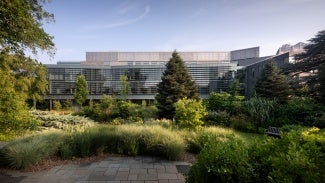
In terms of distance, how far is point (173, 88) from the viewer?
1516 cm

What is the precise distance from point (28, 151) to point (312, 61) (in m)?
19.0

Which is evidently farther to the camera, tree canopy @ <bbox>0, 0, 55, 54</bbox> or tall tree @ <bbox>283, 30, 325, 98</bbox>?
tall tree @ <bbox>283, 30, 325, 98</bbox>

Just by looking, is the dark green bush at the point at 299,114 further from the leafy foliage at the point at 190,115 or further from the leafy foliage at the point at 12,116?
the leafy foliage at the point at 12,116

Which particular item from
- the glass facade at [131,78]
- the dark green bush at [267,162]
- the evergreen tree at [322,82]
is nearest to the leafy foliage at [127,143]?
the dark green bush at [267,162]

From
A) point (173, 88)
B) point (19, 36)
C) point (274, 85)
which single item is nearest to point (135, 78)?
point (173, 88)

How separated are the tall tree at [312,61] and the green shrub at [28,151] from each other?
1640 cm

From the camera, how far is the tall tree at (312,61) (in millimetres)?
14789

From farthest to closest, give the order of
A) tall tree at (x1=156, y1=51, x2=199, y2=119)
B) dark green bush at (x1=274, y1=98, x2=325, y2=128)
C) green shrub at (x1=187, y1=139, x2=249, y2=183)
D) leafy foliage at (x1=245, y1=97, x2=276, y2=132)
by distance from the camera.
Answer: tall tree at (x1=156, y1=51, x2=199, y2=119)
leafy foliage at (x1=245, y1=97, x2=276, y2=132)
dark green bush at (x1=274, y1=98, x2=325, y2=128)
green shrub at (x1=187, y1=139, x2=249, y2=183)

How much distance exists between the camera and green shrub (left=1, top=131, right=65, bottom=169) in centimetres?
505

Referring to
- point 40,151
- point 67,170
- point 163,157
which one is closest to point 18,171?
point 40,151

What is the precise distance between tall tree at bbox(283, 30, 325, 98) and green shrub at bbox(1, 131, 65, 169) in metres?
16.4

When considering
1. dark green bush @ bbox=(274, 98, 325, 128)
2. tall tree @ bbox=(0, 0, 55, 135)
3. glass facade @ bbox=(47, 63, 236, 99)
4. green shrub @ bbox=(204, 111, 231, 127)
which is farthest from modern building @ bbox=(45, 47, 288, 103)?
tall tree @ bbox=(0, 0, 55, 135)

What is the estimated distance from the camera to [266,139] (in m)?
2.73

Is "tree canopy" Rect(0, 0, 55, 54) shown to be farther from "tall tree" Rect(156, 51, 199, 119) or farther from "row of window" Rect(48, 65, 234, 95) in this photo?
"row of window" Rect(48, 65, 234, 95)
